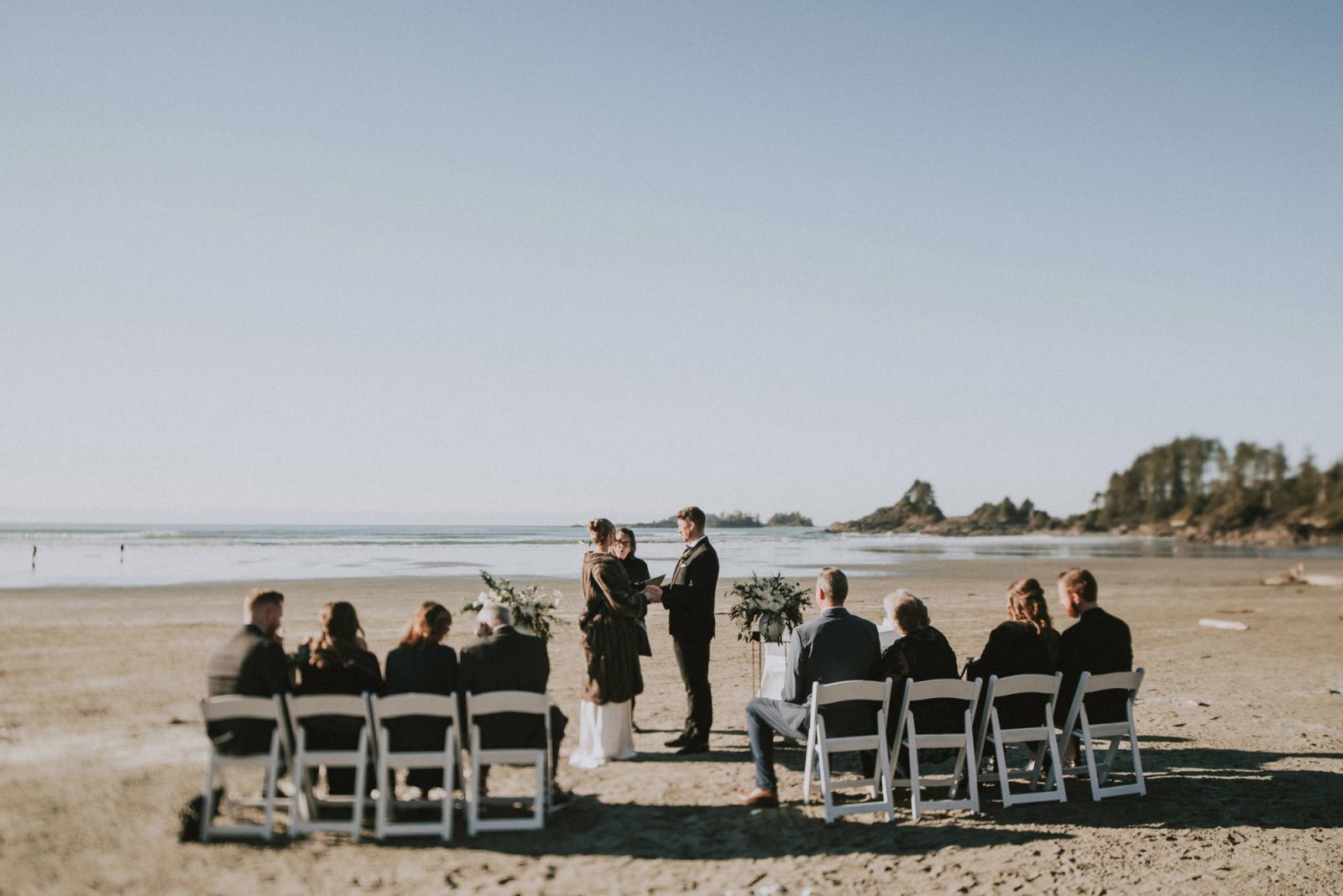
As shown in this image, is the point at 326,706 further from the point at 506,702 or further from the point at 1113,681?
the point at 1113,681

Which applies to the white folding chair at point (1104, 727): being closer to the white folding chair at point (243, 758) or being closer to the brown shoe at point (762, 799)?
the brown shoe at point (762, 799)

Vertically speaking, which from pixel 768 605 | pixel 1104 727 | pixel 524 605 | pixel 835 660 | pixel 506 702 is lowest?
pixel 1104 727

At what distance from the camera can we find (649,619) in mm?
19094

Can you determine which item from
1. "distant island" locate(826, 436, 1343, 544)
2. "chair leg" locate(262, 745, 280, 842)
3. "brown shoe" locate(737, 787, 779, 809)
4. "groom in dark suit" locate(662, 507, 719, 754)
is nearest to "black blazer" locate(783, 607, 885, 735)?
"brown shoe" locate(737, 787, 779, 809)

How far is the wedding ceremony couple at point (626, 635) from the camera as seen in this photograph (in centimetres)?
793

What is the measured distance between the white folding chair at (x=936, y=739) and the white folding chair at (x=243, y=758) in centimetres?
403

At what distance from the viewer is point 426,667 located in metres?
6.29

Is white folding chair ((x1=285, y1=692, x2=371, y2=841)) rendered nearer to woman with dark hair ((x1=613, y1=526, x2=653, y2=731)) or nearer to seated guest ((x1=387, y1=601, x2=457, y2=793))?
seated guest ((x1=387, y1=601, x2=457, y2=793))

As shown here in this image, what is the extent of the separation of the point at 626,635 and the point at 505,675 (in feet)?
5.66

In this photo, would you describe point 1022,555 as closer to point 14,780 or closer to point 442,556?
point 442,556

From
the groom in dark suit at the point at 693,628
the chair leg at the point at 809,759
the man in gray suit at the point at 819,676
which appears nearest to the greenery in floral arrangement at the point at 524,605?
the groom in dark suit at the point at 693,628

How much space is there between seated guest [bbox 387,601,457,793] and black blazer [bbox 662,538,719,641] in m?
2.51

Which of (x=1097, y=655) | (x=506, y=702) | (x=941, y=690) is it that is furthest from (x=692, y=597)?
(x=1097, y=655)

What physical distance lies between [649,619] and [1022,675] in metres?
12.9
